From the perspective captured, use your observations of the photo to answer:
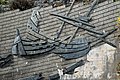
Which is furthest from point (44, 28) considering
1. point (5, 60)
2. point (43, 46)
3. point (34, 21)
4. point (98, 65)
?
point (98, 65)

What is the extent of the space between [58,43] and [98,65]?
3.90 feet

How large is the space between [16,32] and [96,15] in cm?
206

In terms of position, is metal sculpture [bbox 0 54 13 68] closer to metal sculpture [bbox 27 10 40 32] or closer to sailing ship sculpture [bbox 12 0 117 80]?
sailing ship sculpture [bbox 12 0 117 80]

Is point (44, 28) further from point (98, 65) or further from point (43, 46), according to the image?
point (98, 65)

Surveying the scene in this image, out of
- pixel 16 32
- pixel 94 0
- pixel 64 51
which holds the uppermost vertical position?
pixel 94 0

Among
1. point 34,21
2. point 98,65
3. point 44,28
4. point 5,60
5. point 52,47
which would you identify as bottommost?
point 98,65

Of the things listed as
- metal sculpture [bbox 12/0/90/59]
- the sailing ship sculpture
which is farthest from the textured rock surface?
metal sculpture [bbox 12/0/90/59]

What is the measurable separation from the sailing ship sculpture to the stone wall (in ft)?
0.35

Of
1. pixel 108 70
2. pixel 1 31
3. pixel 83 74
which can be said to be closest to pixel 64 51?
pixel 83 74

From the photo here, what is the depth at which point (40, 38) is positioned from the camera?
314 inches

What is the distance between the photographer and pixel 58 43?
780 centimetres

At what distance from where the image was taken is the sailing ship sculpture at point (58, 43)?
757 cm

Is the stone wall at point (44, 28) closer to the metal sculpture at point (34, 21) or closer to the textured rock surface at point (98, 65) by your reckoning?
the metal sculpture at point (34, 21)

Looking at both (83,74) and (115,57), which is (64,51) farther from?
(115,57)
